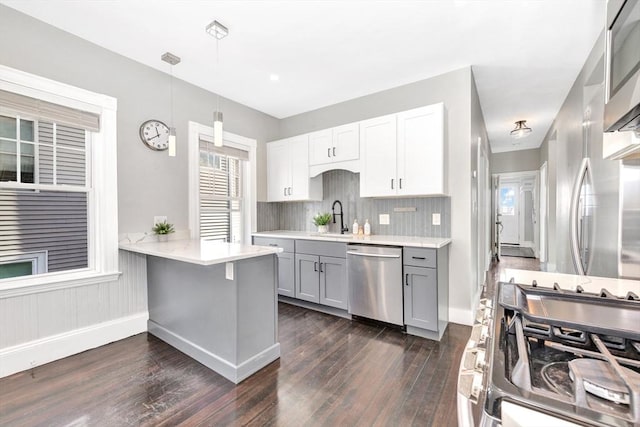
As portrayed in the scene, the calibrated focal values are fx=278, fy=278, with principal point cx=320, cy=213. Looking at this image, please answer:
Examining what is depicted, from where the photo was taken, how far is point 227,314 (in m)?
2.04

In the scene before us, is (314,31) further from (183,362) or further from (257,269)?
(183,362)

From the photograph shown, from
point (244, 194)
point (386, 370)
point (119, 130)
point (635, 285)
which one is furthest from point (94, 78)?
point (635, 285)

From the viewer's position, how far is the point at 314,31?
242cm

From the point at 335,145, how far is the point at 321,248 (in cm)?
135

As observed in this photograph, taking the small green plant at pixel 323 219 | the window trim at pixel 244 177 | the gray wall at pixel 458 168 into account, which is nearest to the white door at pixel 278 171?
the window trim at pixel 244 177

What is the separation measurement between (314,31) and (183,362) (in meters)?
3.00

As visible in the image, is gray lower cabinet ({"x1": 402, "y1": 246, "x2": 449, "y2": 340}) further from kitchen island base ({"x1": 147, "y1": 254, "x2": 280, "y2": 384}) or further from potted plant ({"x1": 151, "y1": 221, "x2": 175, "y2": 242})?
potted plant ({"x1": 151, "y1": 221, "x2": 175, "y2": 242})

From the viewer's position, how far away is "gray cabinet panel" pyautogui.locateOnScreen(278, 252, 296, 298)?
11.6 feet

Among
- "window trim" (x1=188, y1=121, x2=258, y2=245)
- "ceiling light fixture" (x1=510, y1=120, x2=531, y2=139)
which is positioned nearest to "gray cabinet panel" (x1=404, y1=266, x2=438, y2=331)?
"window trim" (x1=188, y1=121, x2=258, y2=245)

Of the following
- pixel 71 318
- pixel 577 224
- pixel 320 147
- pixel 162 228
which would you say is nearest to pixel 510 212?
pixel 577 224

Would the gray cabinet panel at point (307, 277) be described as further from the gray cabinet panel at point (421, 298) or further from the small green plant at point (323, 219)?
the gray cabinet panel at point (421, 298)

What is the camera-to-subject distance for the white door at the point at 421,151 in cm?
289

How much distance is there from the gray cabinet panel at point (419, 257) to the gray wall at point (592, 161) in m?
1.14

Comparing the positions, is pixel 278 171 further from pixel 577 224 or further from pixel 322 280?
pixel 577 224
